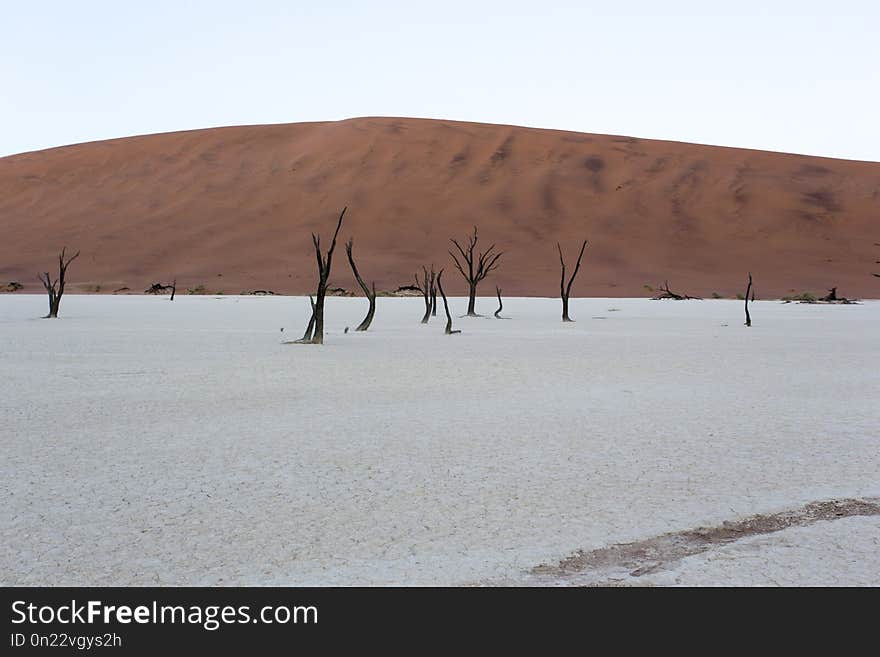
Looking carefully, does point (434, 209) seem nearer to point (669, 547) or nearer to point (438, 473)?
point (438, 473)

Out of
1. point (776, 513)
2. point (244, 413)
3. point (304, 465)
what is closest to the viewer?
point (776, 513)

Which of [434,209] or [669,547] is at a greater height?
[434,209]

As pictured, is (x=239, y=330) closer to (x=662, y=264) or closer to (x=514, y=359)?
(x=514, y=359)

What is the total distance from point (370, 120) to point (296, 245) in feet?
85.5

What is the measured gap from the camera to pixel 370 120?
8719 cm

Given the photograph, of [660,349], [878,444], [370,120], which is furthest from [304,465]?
[370,120]

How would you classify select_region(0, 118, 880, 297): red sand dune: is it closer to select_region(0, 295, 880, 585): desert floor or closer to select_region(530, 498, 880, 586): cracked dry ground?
select_region(0, 295, 880, 585): desert floor

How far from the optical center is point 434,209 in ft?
230

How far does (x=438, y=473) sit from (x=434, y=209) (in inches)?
2539

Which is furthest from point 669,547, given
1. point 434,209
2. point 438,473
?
point 434,209

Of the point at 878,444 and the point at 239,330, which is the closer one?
the point at 878,444

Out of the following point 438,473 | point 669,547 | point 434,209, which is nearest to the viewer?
point 669,547

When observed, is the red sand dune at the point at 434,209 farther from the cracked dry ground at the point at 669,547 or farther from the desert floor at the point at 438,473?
the cracked dry ground at the point at 669,547

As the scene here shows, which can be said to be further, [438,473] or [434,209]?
[434,209]
